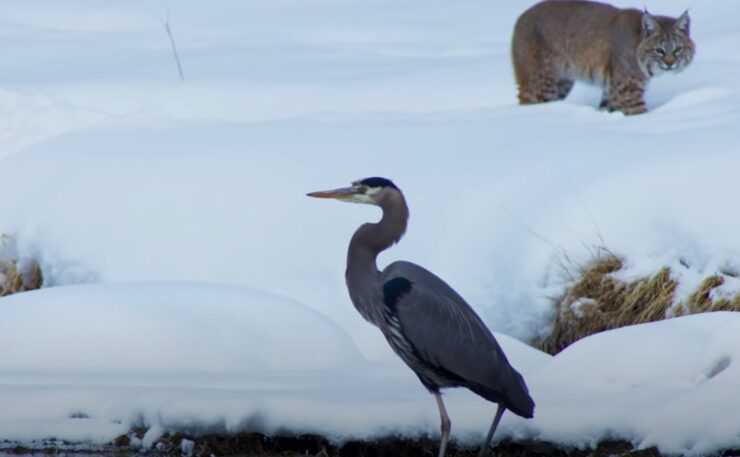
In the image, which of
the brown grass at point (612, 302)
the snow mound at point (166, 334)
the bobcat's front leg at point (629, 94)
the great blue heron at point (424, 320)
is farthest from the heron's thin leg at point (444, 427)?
the bobcat's front leg at point (629, 94)

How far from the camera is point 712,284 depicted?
773 centimetres

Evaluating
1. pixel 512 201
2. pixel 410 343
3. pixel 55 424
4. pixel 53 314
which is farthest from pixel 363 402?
pixel 512 201

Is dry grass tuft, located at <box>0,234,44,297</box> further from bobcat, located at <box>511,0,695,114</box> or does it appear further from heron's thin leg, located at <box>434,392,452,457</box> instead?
bobcat, located at <box>511,0,695,114</box>

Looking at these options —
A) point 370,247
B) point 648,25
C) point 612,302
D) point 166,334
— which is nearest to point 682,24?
point 648,25

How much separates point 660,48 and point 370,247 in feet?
16.6

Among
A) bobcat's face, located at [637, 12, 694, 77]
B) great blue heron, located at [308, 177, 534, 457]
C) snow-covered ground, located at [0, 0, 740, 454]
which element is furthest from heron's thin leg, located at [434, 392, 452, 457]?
bobcat's face, located at [637, 12, 694, 77]

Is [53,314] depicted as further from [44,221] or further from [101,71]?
[101,71]

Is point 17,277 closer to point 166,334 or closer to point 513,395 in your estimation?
point 166,334

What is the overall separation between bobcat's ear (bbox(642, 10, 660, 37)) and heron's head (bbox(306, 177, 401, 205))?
198 inches

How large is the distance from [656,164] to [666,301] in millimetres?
1005

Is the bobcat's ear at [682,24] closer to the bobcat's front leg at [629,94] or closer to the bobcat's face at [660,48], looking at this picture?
the bobcat's face at [660,48]

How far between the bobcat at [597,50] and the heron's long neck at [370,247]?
4.83m

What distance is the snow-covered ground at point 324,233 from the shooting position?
646 cm

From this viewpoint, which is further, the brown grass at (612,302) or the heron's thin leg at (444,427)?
the brown grass at (612,302)
